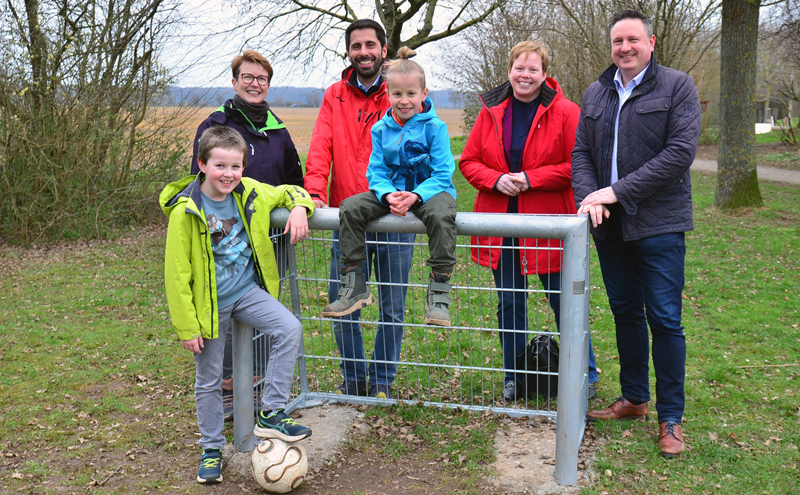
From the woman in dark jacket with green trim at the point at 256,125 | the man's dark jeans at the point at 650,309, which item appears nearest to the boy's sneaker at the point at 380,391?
the woman in dark jacket with green trim at the point at 256,125

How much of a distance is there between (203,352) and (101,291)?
4925 millimetres

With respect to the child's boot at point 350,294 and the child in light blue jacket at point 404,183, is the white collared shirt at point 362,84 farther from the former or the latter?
the child's boot at point 350,294

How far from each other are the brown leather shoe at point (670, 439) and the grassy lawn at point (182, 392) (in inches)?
2.5

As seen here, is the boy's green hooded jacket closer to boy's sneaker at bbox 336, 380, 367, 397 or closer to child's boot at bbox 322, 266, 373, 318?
child's boot at bbox 322, 266, 373, 318

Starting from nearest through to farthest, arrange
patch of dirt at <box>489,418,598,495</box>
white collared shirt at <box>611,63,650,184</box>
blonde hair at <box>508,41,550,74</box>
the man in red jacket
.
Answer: patch of dirt at <box>489,418,598,495</box>
white collared shirt at <box>611,63,650,184</box>
blonde hair at <box>508,41,550,74</box>
the man in red jacket

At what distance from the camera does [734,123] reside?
11.2 meters

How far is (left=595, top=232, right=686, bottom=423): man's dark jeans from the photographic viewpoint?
11.9ft

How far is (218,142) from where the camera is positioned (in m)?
3.49

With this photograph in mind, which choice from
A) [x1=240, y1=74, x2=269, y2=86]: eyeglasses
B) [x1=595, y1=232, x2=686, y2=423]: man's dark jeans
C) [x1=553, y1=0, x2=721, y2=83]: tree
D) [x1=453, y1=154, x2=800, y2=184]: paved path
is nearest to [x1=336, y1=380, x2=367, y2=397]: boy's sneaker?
[x1=595, y1=232, x2=686, y2=423]: man's dark jeans

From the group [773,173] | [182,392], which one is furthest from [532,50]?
[773,173]

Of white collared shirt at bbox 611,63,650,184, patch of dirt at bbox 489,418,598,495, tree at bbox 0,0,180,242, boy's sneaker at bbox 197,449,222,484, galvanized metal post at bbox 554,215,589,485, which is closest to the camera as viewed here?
galvanized metal post at bbox 554,215,589,485

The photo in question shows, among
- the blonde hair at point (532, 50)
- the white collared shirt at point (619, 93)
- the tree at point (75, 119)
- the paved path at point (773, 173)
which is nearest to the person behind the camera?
the white collared shirt at point (619, 93)

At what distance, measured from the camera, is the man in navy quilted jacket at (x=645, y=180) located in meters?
3.53

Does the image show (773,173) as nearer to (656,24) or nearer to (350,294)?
(656,24)
